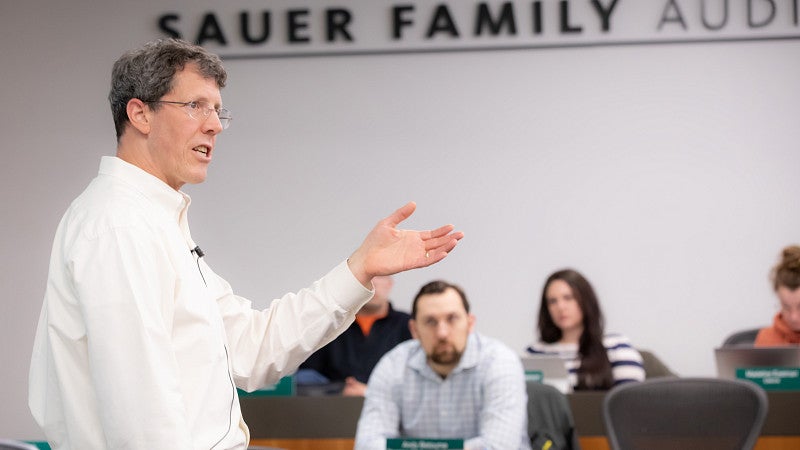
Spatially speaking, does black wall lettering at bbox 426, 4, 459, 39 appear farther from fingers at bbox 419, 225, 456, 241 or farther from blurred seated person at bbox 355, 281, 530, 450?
fingers at bbox 419, 225, 456, 241

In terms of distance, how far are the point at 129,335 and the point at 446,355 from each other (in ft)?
9.06

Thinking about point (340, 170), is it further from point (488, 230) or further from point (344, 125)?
point (488, 230)

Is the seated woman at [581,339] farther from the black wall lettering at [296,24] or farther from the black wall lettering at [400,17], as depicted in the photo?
the black wall lettering at [296,24]

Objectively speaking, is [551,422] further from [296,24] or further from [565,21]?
[296,24]

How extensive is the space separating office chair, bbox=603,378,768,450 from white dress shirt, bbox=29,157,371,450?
7.46 feet

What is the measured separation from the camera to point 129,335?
1649mm

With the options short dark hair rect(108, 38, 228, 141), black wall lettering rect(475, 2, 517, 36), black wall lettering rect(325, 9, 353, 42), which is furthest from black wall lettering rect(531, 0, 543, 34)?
short dark hair rect(108, 38, 228, 141)

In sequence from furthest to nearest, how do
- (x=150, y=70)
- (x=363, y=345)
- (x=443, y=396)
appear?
(x=363, y=345) → (x=443, y=396) → (x=150, y=70)

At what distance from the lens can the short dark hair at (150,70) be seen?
6.22 ft

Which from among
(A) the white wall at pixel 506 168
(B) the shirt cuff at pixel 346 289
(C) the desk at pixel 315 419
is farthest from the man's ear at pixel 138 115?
(A) the white wall at pixel 506 168

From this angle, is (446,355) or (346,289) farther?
(446,355)

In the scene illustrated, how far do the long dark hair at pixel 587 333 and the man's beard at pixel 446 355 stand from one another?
2.61 ft

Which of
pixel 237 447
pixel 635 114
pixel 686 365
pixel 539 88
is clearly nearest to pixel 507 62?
pixel 539 88

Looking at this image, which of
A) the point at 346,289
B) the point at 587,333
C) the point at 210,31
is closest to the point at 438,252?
the point at 346,289
